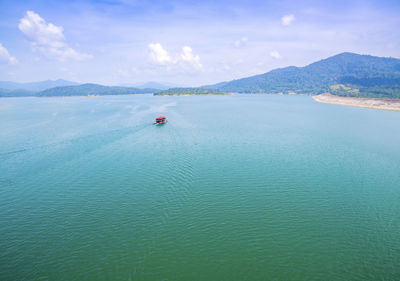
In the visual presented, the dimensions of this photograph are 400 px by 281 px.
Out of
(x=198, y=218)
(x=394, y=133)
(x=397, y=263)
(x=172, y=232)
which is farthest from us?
(x=394, y=133)

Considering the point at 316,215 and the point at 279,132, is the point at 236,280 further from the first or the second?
the point at 279,132

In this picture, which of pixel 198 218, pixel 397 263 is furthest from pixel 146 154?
pixel 397 263

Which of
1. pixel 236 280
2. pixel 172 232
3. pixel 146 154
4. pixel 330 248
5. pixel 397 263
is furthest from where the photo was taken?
pixel 146 154

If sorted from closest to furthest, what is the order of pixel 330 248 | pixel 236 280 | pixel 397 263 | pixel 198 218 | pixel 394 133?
1. pixel 236 280
2. pixel 397 263
3. pixel 330 248
4. pixel 198 218
5. pixel 394 133

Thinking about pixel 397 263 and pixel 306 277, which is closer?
pixel 306 277

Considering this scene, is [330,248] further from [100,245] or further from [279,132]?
[279,132]

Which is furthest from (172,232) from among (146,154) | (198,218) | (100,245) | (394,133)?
(394,133)
